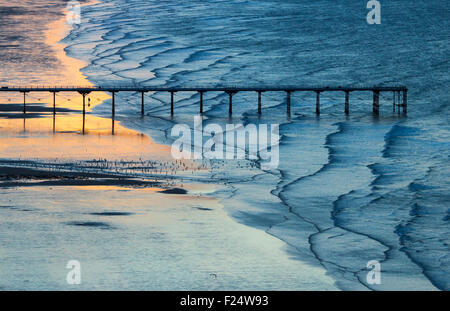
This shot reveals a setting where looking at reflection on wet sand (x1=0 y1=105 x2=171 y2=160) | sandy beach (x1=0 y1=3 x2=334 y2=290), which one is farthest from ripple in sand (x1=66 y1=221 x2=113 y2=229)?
reflection on wet sand (x1=0 y1=105 x2=171 y2=160)

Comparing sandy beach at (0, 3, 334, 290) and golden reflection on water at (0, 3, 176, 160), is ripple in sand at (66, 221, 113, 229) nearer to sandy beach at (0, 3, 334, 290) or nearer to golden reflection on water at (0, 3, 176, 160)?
sandy beach at (0, 3, 334, 290)

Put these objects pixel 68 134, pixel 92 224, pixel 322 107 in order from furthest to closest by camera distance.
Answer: pixel 322 107
pixel 68 134
pixel 92 224

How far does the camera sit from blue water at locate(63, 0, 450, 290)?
22688mm

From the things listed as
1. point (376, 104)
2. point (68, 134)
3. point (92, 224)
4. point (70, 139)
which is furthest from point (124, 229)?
point (376, 104)

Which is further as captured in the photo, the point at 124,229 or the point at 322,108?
the point at 322,108

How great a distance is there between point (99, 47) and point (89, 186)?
62459mm

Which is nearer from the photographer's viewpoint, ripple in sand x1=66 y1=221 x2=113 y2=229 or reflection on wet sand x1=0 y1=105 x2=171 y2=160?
ripple in sand x1=66 y1=221 x2=113 y2=229

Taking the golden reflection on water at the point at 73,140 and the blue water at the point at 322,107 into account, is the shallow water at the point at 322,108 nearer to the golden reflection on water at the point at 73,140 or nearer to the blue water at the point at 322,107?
the blue water at the point at 322,107

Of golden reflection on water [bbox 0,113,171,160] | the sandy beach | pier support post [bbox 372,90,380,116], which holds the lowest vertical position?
the sandy beach

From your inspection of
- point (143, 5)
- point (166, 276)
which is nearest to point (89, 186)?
point (166, 276)

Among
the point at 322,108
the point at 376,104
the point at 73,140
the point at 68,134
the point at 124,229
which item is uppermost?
the point at 376,104

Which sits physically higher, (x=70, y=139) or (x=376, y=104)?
(x=376, y=104)

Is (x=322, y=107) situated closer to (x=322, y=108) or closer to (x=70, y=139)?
(x=322, y=108)

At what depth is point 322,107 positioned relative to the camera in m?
64.1
